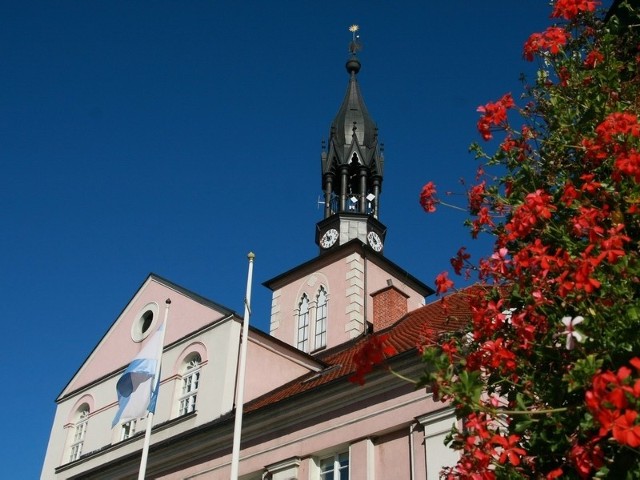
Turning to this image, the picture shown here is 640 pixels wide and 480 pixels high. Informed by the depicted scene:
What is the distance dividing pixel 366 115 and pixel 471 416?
3339 centimetres

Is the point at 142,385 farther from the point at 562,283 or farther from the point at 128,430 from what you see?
the point at 562,283

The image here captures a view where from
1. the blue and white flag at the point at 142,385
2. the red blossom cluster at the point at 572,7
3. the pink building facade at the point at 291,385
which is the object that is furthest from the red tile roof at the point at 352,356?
the red blossom cluster at the point at 572,7

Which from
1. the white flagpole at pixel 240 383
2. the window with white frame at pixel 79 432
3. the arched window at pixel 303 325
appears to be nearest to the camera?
the white flagpole at pixel 240 383

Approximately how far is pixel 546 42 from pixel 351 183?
27051 mm

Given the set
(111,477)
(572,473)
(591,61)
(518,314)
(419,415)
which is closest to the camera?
(572,473)

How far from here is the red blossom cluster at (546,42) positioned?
828 centimetres

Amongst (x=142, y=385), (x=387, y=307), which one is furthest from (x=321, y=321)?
(x=142, y=385)

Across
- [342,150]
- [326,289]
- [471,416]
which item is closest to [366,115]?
[342,150]

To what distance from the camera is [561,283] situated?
641 centimetres

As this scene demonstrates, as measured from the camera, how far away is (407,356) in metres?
16.6

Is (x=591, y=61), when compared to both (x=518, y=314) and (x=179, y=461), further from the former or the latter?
(x=179, y=461)

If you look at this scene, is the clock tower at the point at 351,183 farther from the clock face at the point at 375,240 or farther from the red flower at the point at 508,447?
the red flower at the point at 508,447

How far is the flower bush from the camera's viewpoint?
6.02 metres

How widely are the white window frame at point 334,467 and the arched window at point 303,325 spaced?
12.8m
